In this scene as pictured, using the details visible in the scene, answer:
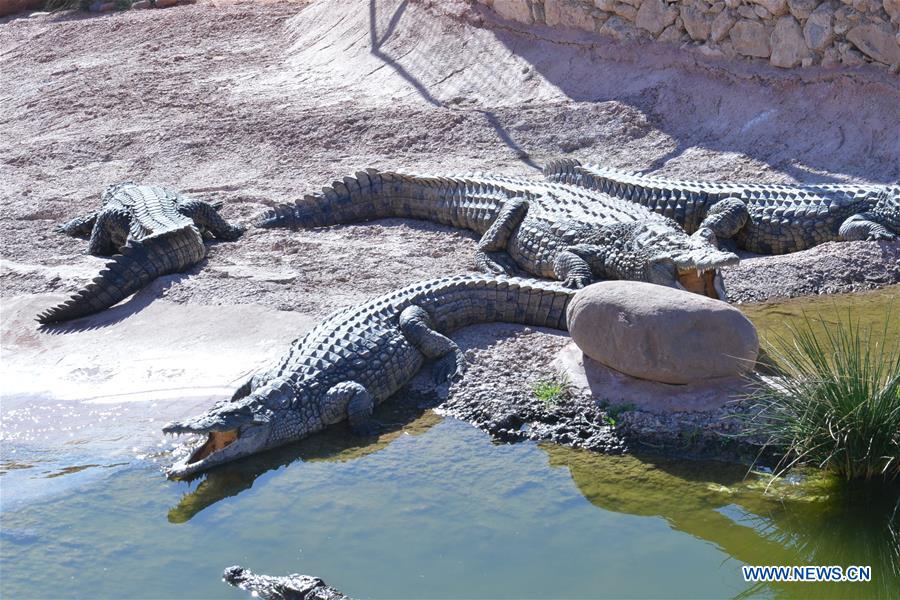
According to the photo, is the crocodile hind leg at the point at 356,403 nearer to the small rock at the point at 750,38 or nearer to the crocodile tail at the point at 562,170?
the crocodile tail at the point at 562,170

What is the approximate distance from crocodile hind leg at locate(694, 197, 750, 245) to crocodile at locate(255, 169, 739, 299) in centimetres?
51

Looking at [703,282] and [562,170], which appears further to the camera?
[562,170]

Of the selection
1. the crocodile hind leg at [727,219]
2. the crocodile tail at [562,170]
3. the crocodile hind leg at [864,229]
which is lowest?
the crocodile hind leg at [864,229]

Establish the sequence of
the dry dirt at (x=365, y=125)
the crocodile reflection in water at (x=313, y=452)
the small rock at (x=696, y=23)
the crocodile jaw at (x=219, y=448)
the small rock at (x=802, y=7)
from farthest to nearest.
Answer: the small rock at (x=696, y=23) < the small rock at (x=802, y=7) < the dry dirt at (x=365, y=125) < the crocodile jaw at (x=219, y=448) < the crocodile reflection in water at (x=313, y=452)

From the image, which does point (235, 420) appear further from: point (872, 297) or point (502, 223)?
point (872, 297)

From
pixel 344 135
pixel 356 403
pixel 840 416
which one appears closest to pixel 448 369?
pixel 356 403

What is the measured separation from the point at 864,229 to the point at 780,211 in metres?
0.56

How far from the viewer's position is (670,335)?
17.5ft

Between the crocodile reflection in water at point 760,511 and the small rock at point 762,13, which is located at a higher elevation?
the small rock at point 762,13

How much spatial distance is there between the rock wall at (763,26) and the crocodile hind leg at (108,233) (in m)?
4.85

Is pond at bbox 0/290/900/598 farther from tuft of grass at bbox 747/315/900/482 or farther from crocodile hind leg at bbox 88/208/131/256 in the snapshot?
crocodile hind leg at bbox 88/208/131/256

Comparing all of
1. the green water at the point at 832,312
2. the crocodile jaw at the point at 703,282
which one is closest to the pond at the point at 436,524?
the green water at the point at 832,312

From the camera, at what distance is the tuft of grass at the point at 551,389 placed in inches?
221

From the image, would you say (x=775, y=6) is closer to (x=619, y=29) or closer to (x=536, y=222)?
(x=619, y=29)
